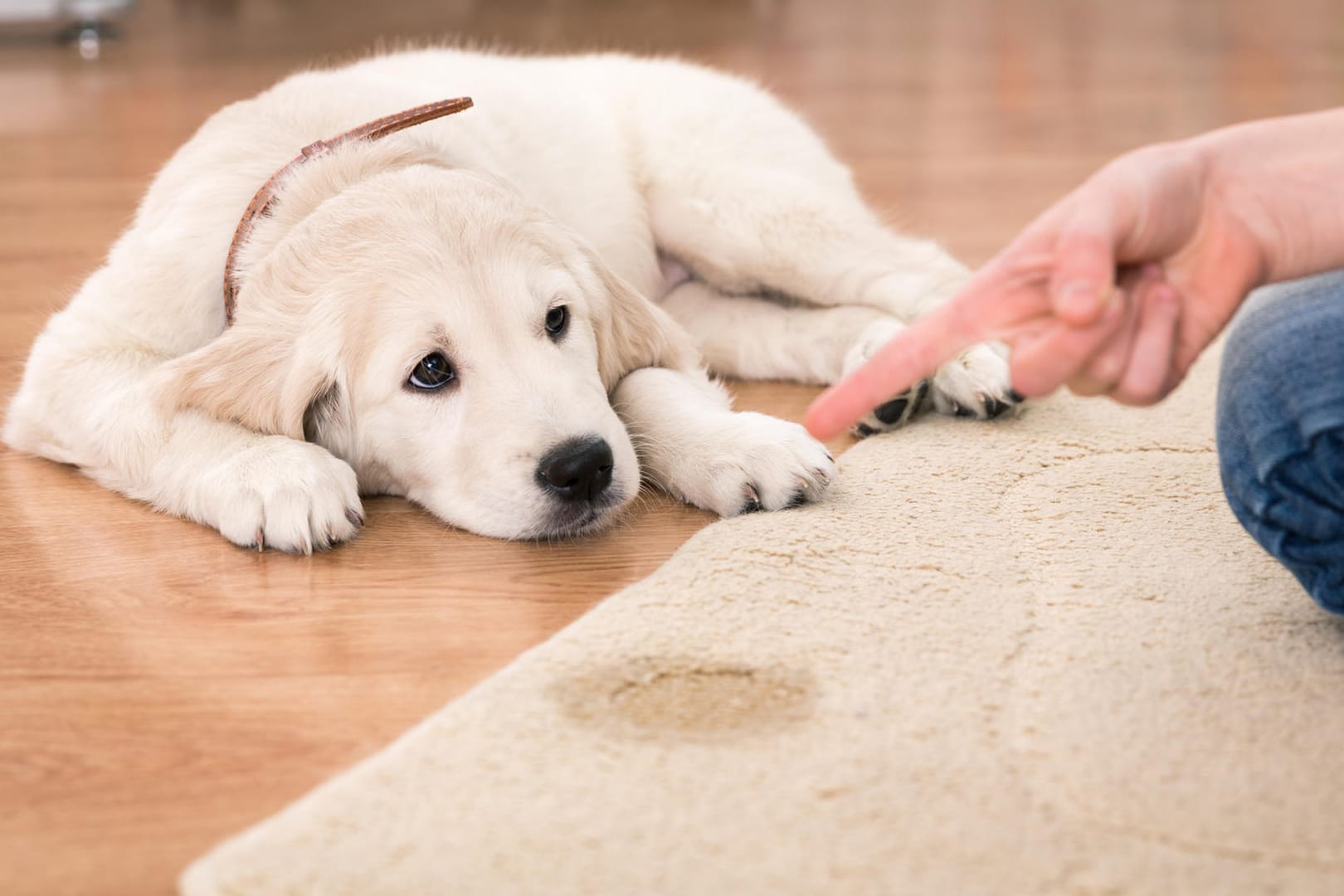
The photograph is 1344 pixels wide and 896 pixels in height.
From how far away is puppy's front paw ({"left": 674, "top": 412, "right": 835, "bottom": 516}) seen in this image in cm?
204

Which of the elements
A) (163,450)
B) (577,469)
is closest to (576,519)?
(577,469)

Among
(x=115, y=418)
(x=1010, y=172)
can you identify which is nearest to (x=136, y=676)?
(x=115, y=418)

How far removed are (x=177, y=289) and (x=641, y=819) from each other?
1362 millimetres

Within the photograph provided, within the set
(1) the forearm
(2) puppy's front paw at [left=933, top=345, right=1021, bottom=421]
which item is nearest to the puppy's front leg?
(2) puppy's front paw at [left=933, top=345, right=1021, bottom=421]

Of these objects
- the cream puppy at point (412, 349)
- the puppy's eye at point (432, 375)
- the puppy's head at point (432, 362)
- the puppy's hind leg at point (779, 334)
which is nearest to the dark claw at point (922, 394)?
the cream puppy at point (412, 349)

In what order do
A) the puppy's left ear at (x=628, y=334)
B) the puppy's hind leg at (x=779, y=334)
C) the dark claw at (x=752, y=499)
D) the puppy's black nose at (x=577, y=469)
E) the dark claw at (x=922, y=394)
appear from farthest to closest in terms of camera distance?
the puppy's hind leg at (x=779, y=334) → the dark claw at (x=922, y=394) → the puppy's left ear at (x=628, y=334) → the dark claw at (x=752, y=499) → the puppy's black nose at (x=577, y=469)

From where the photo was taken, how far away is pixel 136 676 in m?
1.67

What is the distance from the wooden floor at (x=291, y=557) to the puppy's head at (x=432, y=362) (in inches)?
3.9

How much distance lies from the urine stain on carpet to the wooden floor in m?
0.18

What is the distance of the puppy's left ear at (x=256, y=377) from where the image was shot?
2.05 m

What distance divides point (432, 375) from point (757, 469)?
0.49m

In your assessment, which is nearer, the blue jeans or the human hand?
the human hand

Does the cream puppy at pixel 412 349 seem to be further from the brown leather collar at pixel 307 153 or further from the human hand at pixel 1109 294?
the human hand at pixel 1109 294

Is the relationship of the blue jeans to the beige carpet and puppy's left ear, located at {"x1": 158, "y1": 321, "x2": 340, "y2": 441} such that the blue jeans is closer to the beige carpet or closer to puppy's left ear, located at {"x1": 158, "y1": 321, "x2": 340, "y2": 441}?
the beige carpet
